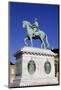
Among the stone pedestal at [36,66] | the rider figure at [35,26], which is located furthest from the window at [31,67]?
the rider figure at [35,26]

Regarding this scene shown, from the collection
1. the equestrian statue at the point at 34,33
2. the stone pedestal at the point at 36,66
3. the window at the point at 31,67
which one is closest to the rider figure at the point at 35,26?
the equestrian statue at the point at 34,33

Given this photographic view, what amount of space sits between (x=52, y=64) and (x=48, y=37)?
1.11 feet

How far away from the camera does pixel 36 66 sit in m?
3.27

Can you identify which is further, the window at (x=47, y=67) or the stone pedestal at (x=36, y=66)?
the window at (x=47, y=67)

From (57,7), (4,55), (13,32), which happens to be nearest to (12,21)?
(13,32)

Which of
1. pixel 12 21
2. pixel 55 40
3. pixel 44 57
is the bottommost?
pixel 44 57

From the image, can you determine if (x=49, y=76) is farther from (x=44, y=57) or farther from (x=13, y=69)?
(x=13, y=69)

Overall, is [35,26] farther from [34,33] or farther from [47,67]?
[47,67]

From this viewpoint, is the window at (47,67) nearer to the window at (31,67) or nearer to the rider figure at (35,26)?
the window at (31,67)

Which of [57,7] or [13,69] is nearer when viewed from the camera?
[13,69]

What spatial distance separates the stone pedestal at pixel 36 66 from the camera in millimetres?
3193

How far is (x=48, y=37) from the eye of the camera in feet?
10.9

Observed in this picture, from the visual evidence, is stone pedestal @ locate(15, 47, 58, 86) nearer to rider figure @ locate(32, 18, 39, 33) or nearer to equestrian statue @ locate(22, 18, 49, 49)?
equestrian statue @ locate(22, 18, 49, 49)

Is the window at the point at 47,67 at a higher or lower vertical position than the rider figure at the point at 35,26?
lower
